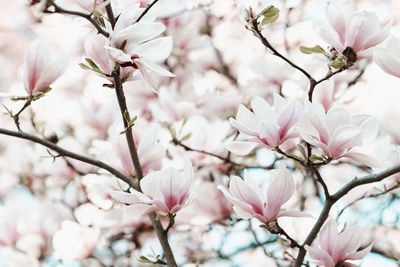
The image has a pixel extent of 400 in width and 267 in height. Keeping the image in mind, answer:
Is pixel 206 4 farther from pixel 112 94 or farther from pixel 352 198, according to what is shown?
pixel 352 198

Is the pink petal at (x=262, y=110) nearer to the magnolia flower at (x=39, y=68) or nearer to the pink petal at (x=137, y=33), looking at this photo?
the pink petal at (x=137, y=33)

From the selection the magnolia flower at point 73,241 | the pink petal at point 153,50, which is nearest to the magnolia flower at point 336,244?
the pink petal at point 153,50

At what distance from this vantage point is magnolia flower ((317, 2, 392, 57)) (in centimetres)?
72

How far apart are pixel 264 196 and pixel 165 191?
138 millimetres

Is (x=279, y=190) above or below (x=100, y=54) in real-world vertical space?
below

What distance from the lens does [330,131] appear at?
669mm

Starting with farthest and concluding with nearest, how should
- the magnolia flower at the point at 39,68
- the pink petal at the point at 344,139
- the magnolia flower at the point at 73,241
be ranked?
the magnolia flower at the point at 73,241
the magnolia flower at the point at 39,68
the pink petal at the point at 344,139

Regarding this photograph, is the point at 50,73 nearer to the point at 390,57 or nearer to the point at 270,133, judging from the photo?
the point at 270,133

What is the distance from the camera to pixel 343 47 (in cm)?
74

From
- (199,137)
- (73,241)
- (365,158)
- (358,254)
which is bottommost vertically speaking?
(73,241)

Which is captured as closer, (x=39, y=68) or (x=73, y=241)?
(x=39, y=68)

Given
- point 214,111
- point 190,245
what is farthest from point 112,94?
point 190,245

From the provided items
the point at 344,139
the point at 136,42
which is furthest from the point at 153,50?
the point at 344,139

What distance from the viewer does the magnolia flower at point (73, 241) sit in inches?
44.7
